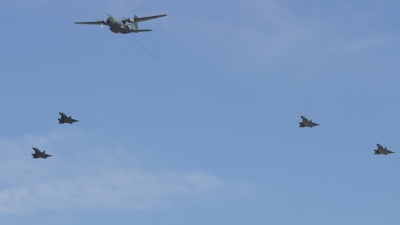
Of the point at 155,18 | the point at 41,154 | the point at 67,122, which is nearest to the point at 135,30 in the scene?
the point at 155,18

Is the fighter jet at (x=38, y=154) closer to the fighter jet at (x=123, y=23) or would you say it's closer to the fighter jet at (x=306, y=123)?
the fighter jet at (x=123, y=23)

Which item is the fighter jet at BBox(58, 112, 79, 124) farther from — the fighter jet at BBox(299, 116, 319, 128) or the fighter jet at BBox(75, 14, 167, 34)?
the fighter jet at BBox(299, 116, 319, 128)

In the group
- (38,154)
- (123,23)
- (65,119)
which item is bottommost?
(38,154)

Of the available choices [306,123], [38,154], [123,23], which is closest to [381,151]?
[306,123]

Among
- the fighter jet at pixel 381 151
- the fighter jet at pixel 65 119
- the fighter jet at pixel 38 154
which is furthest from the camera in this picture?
the fighter jet at pixel 38 154

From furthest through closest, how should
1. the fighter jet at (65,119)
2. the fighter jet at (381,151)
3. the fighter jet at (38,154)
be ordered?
the fighter jet at (38,154) → the fighter jet at (65,119) → the fighter jet at (381,151)

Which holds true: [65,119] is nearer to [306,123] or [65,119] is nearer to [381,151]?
[306,123]

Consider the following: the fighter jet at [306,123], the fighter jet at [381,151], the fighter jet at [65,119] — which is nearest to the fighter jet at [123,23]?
the fighter jet at [65,119]

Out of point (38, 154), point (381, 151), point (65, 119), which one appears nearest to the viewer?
point (381, 151)

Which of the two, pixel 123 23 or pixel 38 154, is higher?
pixel 123 23

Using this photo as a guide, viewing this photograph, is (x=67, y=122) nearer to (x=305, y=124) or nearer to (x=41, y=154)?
(x=41, y=154)

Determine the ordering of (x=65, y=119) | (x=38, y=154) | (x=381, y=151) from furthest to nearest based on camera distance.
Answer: (x=38, y=154) < (x=65, y=119) < (x=381, y=151)

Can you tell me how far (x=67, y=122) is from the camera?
536 feet

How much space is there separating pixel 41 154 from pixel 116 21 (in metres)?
38.6
